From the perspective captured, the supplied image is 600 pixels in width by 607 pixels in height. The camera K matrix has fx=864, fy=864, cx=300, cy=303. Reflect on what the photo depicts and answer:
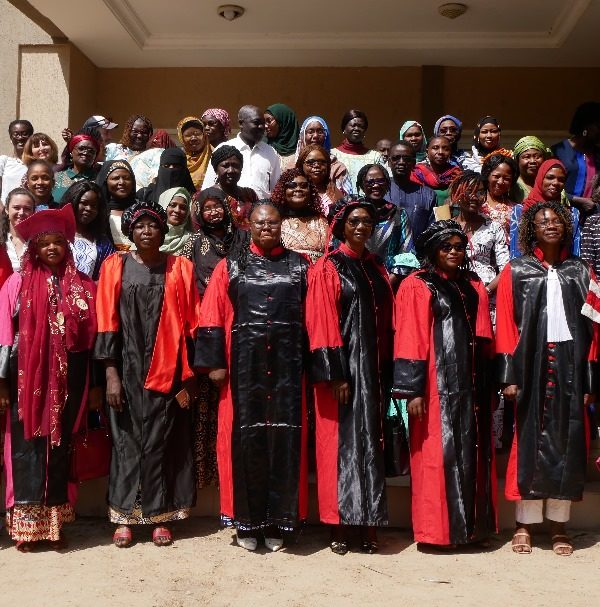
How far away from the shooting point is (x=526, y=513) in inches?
212

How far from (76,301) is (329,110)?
6196 mm

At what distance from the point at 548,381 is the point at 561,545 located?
3.29 ft

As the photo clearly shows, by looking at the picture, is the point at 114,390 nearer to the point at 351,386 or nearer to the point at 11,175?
the point at 351,386

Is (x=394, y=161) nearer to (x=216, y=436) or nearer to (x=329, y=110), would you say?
(x=216, y=436)

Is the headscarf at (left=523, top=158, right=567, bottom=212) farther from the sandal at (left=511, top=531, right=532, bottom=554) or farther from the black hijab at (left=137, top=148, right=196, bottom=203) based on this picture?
the black hijab at (left=137, top=148, right=196, bottom=203)

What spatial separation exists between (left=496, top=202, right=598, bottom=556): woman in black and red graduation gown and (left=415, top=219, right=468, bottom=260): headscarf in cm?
52

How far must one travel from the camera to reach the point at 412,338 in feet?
17.3

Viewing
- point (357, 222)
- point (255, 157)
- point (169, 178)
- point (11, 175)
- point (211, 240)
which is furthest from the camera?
point (11, 175)

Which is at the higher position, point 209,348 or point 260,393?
point 209,348

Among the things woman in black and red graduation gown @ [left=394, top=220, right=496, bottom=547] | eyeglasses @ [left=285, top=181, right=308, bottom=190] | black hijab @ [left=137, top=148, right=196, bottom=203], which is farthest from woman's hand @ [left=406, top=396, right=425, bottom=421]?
black hijab @ [left=137, top=148, right=196, bottom=203]

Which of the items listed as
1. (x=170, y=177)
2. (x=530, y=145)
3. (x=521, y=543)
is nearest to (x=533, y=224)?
(x=530, y=145)

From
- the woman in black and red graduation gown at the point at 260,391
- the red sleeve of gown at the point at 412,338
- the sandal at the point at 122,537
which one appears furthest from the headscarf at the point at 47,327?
the red sleeve of gown at the point at 412,338

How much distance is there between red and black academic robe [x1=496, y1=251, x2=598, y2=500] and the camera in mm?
5328

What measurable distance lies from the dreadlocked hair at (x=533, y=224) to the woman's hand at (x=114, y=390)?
2742 mm
